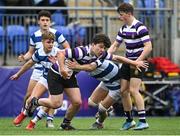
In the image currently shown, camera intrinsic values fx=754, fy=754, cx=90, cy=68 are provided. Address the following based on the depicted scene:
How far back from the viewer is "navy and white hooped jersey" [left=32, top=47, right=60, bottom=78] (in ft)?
44.3

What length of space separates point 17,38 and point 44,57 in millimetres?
5792

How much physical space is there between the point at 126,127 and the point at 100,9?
758cm

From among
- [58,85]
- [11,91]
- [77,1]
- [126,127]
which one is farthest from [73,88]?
[77,1]

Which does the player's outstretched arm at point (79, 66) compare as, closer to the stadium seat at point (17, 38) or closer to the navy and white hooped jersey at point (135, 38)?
the navy and white hooped jersey at point (135, 38)

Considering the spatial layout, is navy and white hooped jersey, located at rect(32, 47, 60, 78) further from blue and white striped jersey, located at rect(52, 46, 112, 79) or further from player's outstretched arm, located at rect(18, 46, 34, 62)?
blue and white striped jersey, located at rect(52, 46, 112, 79)

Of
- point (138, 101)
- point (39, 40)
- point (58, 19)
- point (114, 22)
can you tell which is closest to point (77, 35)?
point (58, 19)

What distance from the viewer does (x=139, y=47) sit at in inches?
518

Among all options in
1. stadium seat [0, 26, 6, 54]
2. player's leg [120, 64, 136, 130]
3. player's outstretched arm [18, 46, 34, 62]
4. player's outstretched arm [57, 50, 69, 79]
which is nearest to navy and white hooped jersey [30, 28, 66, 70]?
player's outstretched arm [18, 46, 34, 62]

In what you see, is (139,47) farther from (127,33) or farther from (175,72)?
(175,72)

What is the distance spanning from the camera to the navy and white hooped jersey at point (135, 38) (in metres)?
13.0

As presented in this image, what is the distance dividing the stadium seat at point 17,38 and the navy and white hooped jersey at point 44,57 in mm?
5564

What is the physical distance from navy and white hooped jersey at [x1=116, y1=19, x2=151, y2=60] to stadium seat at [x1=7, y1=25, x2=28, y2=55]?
6.42m

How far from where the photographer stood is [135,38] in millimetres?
13125

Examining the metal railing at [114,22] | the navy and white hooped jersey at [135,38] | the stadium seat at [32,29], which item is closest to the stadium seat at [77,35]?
the metal railing at [114,22]
